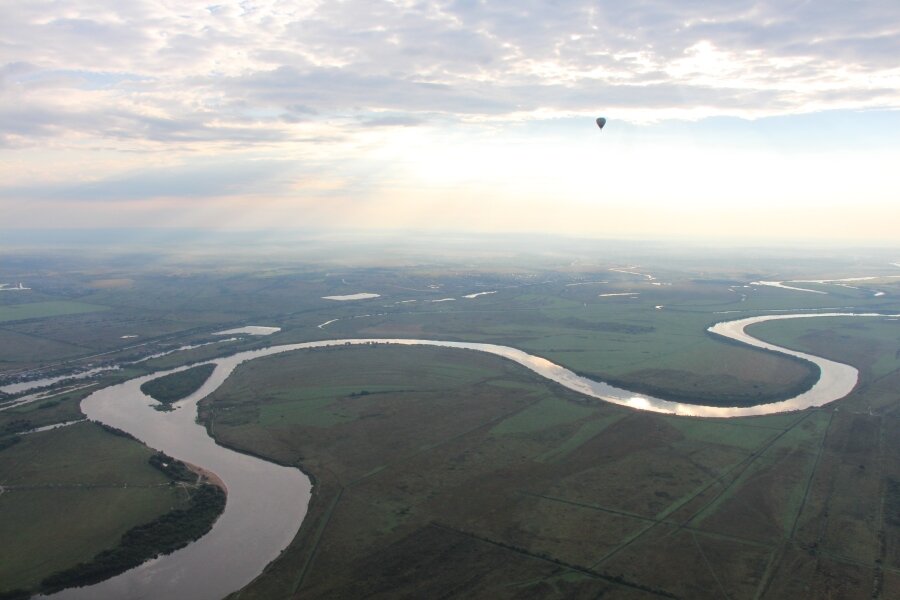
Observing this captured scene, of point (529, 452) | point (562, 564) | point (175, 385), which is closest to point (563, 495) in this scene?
point (529, 452)

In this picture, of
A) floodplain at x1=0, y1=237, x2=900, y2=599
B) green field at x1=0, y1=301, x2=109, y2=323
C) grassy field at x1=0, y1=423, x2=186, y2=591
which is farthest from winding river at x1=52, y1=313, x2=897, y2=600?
green field at x1=0, y1=301, x2=109, y2=323

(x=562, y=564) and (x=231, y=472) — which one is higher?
(x=231, y=472)

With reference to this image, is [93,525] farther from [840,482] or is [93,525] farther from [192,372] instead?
[840,482]

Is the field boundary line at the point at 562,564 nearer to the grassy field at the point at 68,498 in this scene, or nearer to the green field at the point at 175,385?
the grassy field at the point at 68,498

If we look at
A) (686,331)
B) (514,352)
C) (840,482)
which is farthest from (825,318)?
(840,482)

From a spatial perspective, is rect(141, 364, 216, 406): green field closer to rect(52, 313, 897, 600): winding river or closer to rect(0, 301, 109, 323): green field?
rect(52, 313, 897, 600): winding river

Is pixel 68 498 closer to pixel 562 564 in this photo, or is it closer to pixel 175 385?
pixel 175 385
